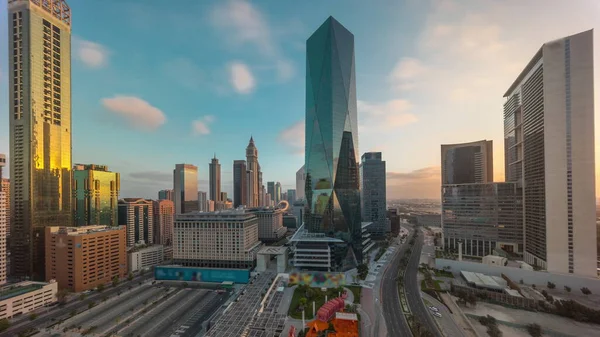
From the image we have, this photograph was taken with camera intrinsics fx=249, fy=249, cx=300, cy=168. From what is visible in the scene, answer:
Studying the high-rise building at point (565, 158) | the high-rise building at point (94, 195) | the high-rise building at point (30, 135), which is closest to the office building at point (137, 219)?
the high-rise building at point (94, 195)

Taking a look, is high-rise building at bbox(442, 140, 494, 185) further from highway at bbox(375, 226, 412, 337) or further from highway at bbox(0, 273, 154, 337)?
highway at bbox(0, 273, 154, 337)

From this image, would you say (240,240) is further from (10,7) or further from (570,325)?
(10,7)

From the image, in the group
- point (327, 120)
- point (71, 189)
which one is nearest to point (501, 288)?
point (327, 120)

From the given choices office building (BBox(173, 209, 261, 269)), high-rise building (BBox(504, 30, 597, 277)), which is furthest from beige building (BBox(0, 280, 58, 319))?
high-rise building (BBox(504, 30, 597, 277))

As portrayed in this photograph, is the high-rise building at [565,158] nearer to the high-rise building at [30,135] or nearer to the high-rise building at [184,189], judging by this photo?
the high-rise building at [30,135]

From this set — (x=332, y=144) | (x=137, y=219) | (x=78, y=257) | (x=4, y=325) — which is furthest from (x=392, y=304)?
(x=137, y=219)

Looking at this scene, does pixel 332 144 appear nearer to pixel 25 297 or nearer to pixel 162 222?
pixel 25 297
